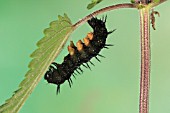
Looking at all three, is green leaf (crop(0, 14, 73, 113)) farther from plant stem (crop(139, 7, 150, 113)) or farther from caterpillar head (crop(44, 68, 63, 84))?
caterpillar head (crop(44, 68, 63, 84))

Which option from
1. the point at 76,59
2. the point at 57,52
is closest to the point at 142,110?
the point at 57,52

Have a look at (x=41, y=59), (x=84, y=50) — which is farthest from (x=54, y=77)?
(x=41, y=59)

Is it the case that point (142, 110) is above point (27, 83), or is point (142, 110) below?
below

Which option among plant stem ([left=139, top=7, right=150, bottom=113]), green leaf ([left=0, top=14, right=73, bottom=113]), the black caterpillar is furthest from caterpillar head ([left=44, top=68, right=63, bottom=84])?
plant stem ([left=139, top=7, right=150, bottom=113])

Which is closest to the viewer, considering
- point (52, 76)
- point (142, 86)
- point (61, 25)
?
point (142, 86)

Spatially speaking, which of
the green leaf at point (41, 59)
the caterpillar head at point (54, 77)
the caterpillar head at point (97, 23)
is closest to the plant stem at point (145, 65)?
the green leaf at point (41, 59)

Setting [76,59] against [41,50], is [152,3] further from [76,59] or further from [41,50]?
[76,59]

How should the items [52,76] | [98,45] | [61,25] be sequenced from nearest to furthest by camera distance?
[61,25] < [98,45] < [52,76]

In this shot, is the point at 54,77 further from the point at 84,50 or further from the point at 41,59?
the point at 41,59
